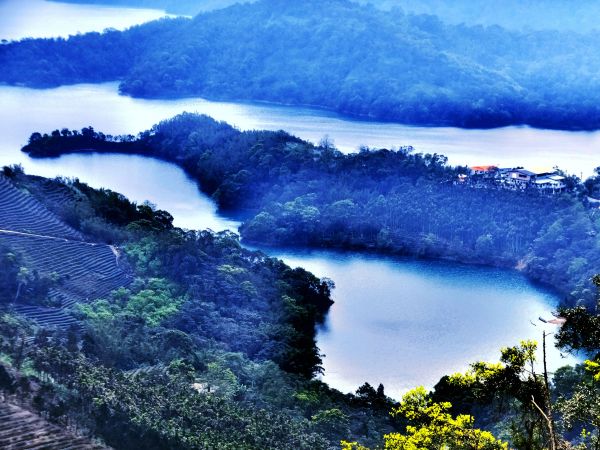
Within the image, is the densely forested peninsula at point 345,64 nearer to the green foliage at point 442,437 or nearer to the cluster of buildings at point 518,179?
the cluster of buildings at point 518,179

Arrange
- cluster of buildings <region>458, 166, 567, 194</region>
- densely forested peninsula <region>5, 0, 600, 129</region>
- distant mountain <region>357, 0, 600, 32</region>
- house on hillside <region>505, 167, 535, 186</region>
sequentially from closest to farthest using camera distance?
cluster of buildings <region>458, 166, 567, 194</region> < house on hillside <region>505, 167, 535, 186</region> < densely forested peninsula <region>5, 0, 600, 129</region> < distant mountain <region>357, 0, 600, 32</region>

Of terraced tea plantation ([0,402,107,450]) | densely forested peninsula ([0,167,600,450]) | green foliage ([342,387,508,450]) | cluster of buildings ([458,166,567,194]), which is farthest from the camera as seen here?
cluster of buildings ([458,166,567,194])

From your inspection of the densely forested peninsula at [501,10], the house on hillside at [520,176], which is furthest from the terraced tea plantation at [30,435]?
the densely forested peninsula at [501,10]

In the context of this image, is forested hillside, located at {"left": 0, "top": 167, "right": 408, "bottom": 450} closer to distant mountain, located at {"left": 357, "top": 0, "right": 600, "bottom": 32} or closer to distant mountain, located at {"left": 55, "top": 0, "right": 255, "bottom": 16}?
distant mountain, located at {"left": 55, "top": 0, "right": 255, "bottom": 16}

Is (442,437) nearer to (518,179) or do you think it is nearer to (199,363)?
(199,363)

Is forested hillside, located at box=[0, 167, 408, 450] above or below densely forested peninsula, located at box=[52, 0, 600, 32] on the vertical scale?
below

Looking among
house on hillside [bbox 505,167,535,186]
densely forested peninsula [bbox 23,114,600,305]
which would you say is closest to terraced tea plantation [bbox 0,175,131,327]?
densely forested peninsula [bbox 23,114,600,305]

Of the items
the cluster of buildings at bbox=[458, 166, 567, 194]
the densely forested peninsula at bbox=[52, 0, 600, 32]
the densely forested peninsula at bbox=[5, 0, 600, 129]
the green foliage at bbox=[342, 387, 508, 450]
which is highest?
the densely forested peninsula at bbox=[52, 0, 600, 32]
